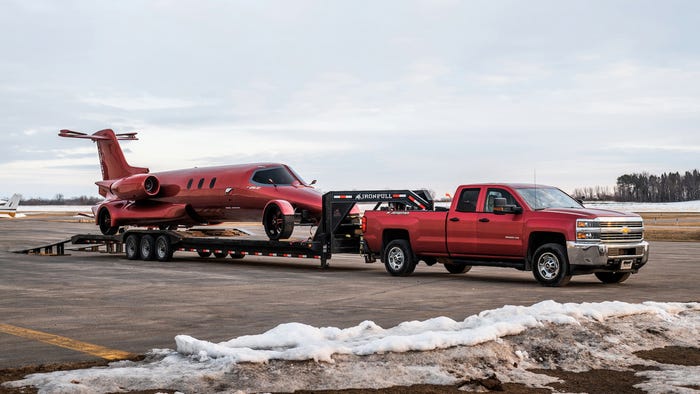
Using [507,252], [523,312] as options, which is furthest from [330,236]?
[523,312]

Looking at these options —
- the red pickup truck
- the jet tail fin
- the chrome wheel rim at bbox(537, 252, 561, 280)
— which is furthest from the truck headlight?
the jet tail fin

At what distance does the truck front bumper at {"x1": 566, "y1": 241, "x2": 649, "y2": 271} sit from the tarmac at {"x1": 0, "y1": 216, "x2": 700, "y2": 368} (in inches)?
17.9

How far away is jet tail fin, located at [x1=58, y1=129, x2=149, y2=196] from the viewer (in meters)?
29.9

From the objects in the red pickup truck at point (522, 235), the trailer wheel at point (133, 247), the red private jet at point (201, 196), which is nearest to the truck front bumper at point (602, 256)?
the red pickup truck at point (522, 235)

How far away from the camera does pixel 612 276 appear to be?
17.4m

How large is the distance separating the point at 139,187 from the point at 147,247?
79.4 inches

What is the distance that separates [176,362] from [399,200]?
12.0m

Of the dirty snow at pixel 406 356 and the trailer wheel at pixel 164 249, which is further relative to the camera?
the trailer wheel at pixel 164 249

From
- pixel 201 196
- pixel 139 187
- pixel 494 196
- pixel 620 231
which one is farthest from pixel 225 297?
pixel 139 187

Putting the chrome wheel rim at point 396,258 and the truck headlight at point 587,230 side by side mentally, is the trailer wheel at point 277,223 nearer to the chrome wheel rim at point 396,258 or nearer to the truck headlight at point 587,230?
the chrome wheel rim at point 396,258

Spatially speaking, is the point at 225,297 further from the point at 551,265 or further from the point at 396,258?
the point at 551,265

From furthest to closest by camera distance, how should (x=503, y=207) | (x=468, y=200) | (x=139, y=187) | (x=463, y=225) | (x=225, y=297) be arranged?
(x=139, y=187) → (x=468, y=200) → (x=463, y=225) → (x=503, y=207) → (x=225, y=297)

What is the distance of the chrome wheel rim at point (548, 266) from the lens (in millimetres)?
16109

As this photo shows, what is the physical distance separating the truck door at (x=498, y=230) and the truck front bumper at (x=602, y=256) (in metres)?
1.14
